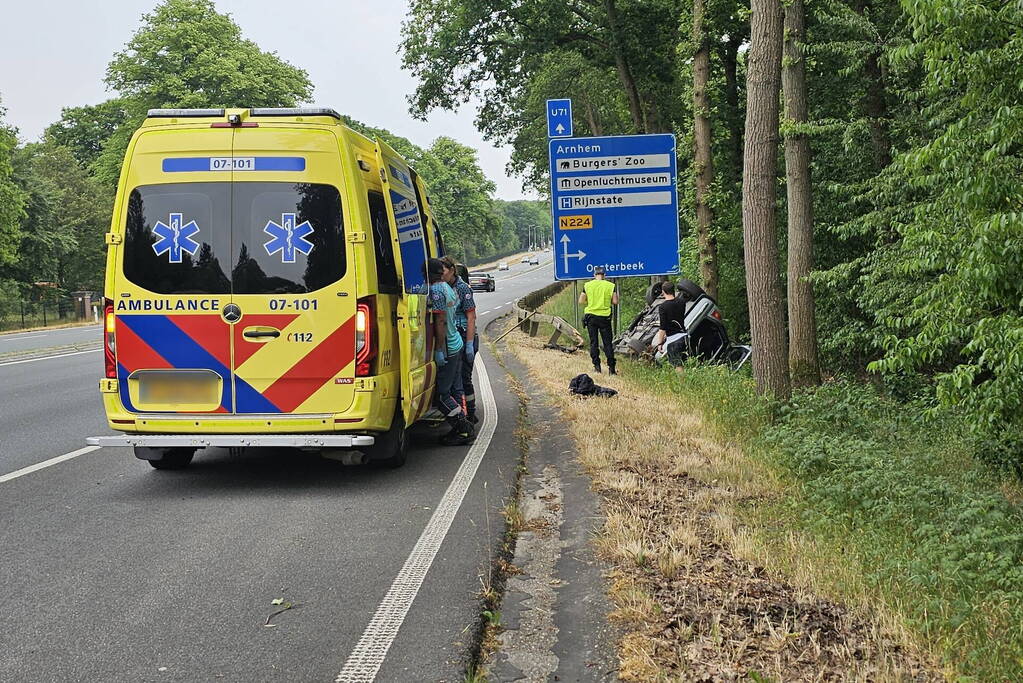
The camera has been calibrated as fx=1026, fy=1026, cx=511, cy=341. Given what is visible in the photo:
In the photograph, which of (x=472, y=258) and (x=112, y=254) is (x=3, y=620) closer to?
(x=112, y=254)

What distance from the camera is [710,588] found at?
478 cm

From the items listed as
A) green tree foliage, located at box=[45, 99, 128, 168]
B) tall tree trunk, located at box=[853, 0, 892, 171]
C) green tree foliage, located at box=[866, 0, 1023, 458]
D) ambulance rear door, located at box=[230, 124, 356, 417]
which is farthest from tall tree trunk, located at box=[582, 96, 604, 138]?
green tree foliage, located at box=[45, 99, 128, 168]

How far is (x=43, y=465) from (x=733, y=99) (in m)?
22.3

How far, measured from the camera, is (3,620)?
4629mm

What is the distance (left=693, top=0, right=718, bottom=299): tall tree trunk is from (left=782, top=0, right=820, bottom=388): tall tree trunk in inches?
169

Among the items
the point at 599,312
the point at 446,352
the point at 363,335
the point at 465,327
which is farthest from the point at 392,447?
the point at 599,312

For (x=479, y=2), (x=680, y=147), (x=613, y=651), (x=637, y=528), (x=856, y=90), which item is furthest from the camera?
(x=680, y=147)

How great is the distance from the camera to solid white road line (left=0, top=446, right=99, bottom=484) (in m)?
8.02

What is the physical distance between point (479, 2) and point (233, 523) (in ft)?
68.6

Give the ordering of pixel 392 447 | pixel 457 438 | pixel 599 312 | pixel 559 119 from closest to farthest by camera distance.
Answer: pixel 392 447, pixel 457 438, pixel 599 312, pixel 559 119

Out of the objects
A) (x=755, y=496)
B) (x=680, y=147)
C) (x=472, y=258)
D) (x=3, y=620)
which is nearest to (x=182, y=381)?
(x=3, y=620)

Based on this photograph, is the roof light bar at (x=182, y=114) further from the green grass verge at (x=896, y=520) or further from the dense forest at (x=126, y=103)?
the dense forest at (x=126, y=103)

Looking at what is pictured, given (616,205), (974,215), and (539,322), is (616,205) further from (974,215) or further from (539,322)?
(974,215)

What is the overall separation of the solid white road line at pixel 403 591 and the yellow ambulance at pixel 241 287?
91 cm
